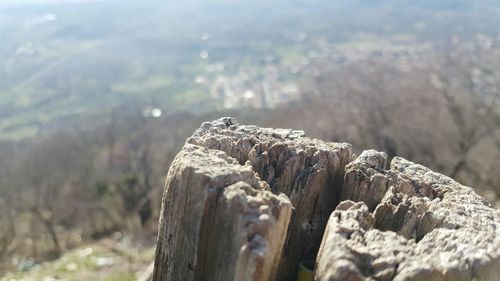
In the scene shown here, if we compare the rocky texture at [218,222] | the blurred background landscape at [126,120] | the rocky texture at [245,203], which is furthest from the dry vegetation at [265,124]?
the rocky texture at [218,222]

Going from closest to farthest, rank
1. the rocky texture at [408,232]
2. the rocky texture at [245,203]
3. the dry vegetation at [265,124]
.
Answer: the rocky texture at [408,232]
the rocky texture at [245,203]
the dry vegetation at [265,124]

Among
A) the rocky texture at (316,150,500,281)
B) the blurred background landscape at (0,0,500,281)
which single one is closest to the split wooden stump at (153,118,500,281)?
the rocky texture at (316,150,500,281)

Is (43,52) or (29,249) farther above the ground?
(43,52)

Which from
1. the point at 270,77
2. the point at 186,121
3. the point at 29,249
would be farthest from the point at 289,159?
the point at 270,77

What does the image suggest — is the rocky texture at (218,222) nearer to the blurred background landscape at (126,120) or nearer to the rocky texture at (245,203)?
the rocky texture at (245,203)

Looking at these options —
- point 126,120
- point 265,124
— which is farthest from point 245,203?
point 126,120

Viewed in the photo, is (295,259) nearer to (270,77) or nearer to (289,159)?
(289,159)

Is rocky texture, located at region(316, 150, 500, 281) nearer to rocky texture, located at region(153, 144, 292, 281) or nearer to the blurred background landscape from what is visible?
rocky texture, located at region(153, 144, 292, 281)
